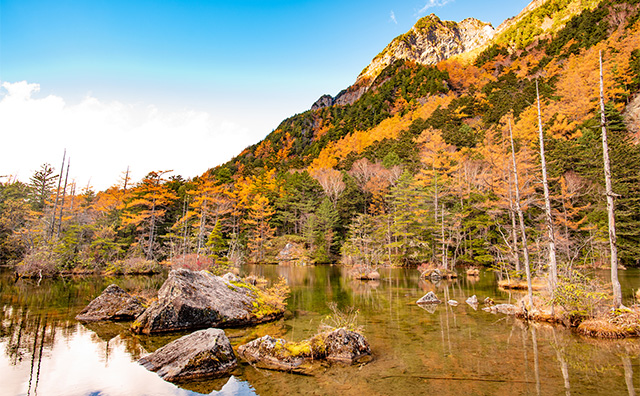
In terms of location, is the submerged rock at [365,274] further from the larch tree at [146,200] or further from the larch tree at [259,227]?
the larch tree at [146,200]

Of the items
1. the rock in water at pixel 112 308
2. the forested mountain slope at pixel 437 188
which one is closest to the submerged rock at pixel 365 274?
the forested mountain slope at pixel 437 188

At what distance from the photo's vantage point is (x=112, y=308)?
32.7 feet

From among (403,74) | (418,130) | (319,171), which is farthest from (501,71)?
(319,171)

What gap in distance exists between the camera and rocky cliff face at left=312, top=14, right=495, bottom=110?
111188mm

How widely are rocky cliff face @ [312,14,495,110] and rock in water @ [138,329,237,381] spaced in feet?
359

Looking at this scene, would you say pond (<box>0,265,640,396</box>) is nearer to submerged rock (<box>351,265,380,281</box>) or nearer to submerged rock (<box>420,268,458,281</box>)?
submerged rock (<box>351,265,380,281</box>)

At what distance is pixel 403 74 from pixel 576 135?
217ft

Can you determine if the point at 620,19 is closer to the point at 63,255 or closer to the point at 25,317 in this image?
the point at 25,317

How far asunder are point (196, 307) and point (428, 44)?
128880 mm

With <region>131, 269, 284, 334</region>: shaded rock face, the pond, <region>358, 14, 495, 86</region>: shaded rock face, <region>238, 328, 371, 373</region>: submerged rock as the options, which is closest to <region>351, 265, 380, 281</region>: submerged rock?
the pond

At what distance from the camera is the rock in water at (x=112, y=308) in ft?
31.7

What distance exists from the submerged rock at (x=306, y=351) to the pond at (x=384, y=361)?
38 cm

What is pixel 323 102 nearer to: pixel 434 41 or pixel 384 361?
pixel 434 41

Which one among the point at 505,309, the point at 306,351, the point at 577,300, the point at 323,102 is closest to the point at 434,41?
the point at 323,102
